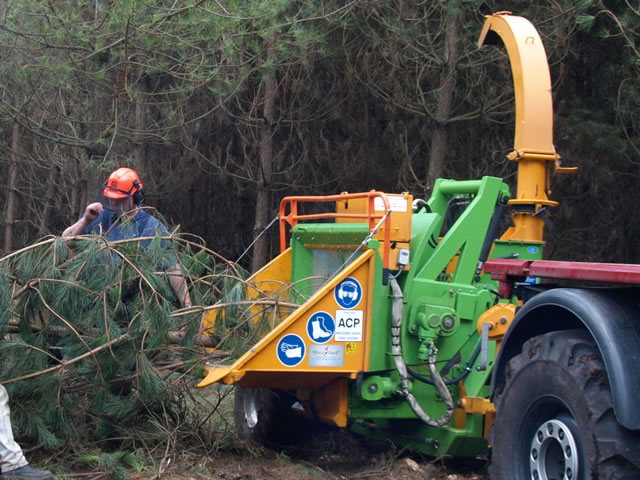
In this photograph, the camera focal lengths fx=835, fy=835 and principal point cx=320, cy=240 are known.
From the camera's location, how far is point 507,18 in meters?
6.72

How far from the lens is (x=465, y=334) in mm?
5465

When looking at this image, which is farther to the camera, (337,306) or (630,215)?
(630,215)

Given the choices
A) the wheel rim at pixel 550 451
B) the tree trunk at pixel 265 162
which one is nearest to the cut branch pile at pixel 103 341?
the wheel rim at pixel 550 451

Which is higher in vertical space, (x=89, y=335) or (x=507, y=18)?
(x=507, y=18)

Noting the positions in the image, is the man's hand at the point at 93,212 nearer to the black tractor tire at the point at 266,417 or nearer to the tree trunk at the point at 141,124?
the black tractor tire at the point at 266,417

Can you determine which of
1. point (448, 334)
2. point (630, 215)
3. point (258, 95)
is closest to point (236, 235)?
point (258, 95)

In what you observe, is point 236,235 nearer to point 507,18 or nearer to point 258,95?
point 258,95

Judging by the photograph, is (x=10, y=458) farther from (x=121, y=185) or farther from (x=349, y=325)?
(x=121, y=185)

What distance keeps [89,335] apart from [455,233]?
2473 millimetres

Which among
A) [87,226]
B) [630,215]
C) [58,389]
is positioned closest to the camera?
Answer: [58,389]

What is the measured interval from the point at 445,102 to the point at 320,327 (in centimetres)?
579

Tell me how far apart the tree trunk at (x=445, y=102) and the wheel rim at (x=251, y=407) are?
4.66 metres

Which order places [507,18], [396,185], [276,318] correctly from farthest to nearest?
[396,185], [507,18], [276,318]

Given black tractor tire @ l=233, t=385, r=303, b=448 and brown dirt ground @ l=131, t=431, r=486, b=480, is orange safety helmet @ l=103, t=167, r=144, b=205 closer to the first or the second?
black tractor tire @ l=233, t=385, r=303, b=448
